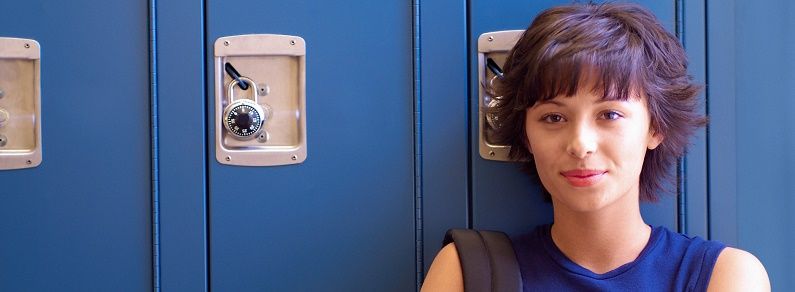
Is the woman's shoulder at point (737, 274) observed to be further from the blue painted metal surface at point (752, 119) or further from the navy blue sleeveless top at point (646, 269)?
the blue painted metal surface at point (752, 119)

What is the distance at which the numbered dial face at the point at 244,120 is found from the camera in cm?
121

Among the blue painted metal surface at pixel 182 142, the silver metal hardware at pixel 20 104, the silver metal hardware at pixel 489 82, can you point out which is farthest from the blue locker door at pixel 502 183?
the silver metal hardware at pixel 20 104

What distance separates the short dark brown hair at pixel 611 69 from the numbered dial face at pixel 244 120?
0.42 m

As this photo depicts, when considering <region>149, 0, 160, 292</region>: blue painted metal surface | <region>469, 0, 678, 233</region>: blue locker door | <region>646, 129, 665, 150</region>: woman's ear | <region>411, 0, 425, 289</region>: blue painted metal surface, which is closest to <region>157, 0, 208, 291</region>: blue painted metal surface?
<region>149, 0, 160, 292</region>: blue painted metal surface

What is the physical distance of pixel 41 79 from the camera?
1265 millimetres

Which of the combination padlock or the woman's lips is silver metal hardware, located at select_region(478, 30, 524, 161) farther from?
the combination padlock

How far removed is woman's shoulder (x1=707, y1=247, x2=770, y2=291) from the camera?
102 centimetres

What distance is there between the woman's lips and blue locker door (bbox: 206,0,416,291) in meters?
0.32

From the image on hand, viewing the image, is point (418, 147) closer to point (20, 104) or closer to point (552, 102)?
point (552, 102)

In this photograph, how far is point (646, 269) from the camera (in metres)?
1.07

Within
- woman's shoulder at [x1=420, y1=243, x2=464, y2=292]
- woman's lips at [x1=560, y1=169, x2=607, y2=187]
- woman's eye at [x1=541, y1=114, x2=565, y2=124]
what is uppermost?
woman's eye at [x1=541, y1=114, x2=565, y2=124]

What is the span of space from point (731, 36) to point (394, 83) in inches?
22.7

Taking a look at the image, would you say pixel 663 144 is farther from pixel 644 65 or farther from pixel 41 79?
pixel 41 79

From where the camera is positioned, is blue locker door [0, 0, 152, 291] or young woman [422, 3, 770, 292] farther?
blue locker door [0, 0, 152, 291]
